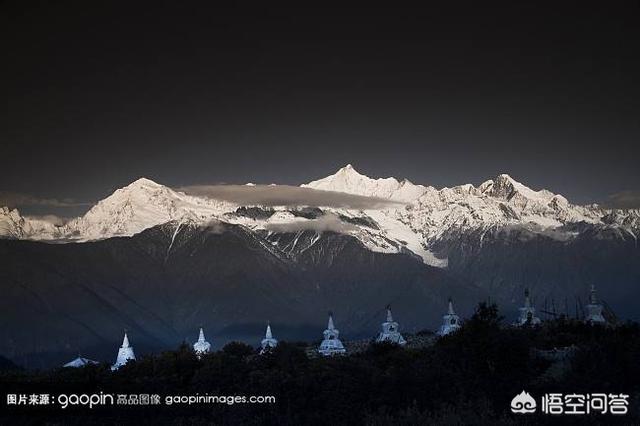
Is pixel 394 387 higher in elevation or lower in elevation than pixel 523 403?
higher

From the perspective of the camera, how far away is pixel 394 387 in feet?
179

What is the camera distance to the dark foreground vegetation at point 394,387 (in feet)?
164

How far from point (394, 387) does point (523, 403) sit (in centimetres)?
788

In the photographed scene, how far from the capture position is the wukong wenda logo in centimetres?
4847

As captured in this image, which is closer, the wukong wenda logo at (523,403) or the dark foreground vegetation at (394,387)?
the wukong wenda logo at (523,403)

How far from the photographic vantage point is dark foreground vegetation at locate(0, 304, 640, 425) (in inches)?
1966

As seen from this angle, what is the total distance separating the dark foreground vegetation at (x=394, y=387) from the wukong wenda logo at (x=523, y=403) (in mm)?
541

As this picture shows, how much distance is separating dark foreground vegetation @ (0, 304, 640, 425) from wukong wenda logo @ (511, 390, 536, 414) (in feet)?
1.77

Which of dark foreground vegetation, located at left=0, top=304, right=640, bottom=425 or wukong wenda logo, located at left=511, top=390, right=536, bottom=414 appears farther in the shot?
dark foreground vegetation, located at left=0, top=304, right=640, bottom=425

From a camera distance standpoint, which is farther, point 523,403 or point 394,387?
point 394,387

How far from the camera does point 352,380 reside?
187 feet

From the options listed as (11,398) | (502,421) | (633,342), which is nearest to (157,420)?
(11,398)

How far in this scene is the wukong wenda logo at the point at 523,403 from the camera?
4847cm

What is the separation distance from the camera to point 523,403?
4981 cm
